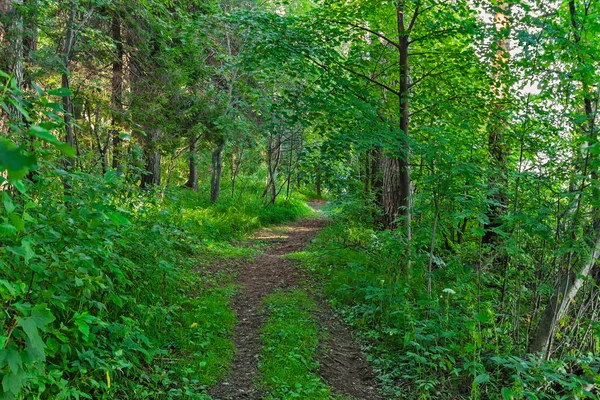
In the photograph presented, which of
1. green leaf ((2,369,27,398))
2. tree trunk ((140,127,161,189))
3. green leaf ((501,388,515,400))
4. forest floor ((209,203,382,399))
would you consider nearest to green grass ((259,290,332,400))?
forest floor ((209,203,382,399))

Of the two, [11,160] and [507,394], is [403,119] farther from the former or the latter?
[11,160]

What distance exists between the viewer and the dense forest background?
8.96 ft

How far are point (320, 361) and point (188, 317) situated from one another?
1.61 metres

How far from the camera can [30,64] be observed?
679 cm

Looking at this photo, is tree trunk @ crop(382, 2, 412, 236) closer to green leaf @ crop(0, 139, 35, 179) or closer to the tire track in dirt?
the tire track in dirt

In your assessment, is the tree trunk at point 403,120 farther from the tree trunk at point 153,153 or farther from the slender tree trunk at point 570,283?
the tree trunk at point 153,153

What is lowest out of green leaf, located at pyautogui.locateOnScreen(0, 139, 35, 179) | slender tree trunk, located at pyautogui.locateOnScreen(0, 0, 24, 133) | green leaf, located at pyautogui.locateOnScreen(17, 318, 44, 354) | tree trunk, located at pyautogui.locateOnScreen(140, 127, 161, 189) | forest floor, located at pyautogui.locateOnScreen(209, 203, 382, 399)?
forest floor, located at pyautogui.locateOnScreen(209, 203, 382, 399)

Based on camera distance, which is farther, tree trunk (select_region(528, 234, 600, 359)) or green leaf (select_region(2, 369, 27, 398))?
tree trunk (select_region(528, 234, 600, 359))

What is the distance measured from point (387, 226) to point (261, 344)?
463cm

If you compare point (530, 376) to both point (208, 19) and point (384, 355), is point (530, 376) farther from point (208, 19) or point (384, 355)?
point (208, 19)

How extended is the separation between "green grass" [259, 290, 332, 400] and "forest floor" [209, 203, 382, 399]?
0.08 m

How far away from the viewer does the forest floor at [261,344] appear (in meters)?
3.79

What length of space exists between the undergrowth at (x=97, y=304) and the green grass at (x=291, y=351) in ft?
1.54

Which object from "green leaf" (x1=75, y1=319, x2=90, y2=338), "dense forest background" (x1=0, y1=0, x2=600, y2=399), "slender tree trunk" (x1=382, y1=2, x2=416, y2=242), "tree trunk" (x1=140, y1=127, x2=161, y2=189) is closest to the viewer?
"green leaf" (x1=75, y1=319, x2=90, y2=338)
